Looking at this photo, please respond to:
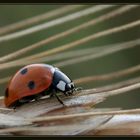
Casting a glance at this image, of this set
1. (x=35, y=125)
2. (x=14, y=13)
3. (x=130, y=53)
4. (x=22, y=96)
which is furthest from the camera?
(x=14, y=13)

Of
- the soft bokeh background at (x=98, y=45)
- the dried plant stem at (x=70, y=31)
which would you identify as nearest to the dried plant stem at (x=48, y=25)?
the dried plant stem at (x=70, y=31)

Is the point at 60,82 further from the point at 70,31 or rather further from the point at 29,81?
the point at 70,31

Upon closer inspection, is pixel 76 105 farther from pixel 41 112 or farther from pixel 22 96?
pixel 22 96

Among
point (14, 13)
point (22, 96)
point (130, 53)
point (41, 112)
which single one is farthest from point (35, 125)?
point (14, 13)

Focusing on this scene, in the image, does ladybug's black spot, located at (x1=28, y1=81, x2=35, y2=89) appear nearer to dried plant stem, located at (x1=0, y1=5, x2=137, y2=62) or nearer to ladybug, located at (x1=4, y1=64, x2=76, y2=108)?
ladybug, located at (x1=4, y1=64, x2=76, y2=108)

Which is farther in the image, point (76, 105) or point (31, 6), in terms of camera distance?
point (31, 6)

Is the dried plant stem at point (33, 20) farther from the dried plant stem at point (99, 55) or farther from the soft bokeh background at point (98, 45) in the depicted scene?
the soft bokeh background at point (98, 45)

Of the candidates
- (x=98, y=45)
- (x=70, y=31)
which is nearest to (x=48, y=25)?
(x=70, y=31)

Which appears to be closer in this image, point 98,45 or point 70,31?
point 70,31
